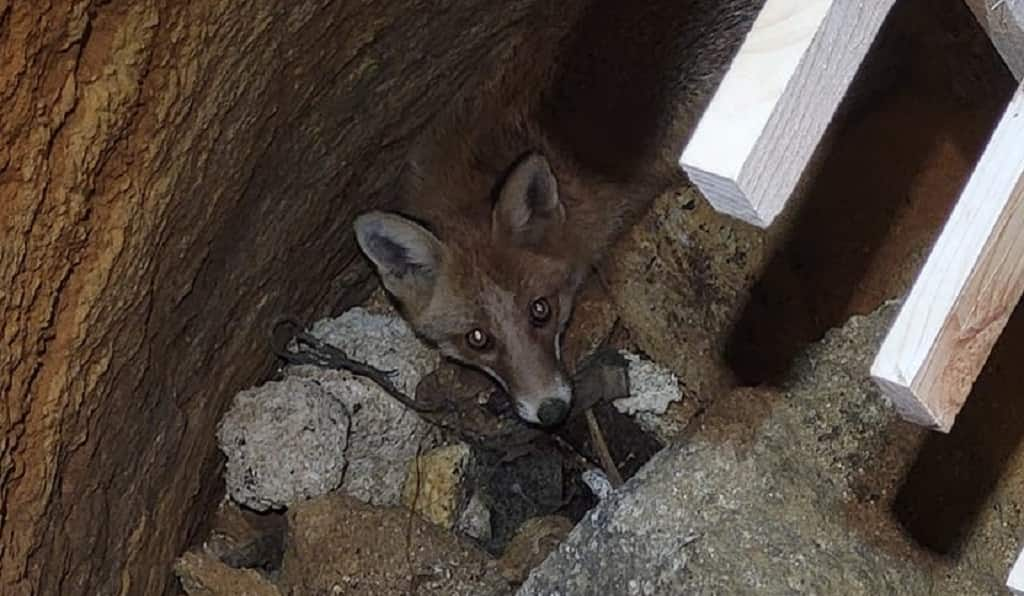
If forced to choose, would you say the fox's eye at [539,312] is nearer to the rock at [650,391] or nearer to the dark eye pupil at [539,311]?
the dark eye pupil at [539,311]

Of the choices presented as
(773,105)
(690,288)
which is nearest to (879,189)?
(690,288)

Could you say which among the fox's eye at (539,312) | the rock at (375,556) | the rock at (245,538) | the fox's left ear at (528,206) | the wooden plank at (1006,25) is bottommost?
the rock at (245,538)

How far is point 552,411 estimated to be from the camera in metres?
3.85

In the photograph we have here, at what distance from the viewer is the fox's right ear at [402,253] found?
3861 millimetres

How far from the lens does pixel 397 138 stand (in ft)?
13.0

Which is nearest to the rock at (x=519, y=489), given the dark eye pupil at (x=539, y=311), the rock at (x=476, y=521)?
the rock at (x=476, y=521)

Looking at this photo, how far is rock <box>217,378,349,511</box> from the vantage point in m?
3.64

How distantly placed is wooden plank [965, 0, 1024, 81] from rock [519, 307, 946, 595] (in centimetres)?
101

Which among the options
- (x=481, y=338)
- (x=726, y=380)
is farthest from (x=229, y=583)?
(x=726, y=380)

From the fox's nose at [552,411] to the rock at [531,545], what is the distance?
0.93ft

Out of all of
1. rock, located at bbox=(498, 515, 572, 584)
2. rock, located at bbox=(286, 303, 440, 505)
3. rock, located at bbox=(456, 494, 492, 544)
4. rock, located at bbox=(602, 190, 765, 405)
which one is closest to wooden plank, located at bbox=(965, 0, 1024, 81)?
rock, located at bbox=(498, 515, 572, 584)

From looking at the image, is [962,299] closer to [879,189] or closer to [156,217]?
[156,217]

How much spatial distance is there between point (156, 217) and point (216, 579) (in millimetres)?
1076

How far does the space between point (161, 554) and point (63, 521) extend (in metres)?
0.66
